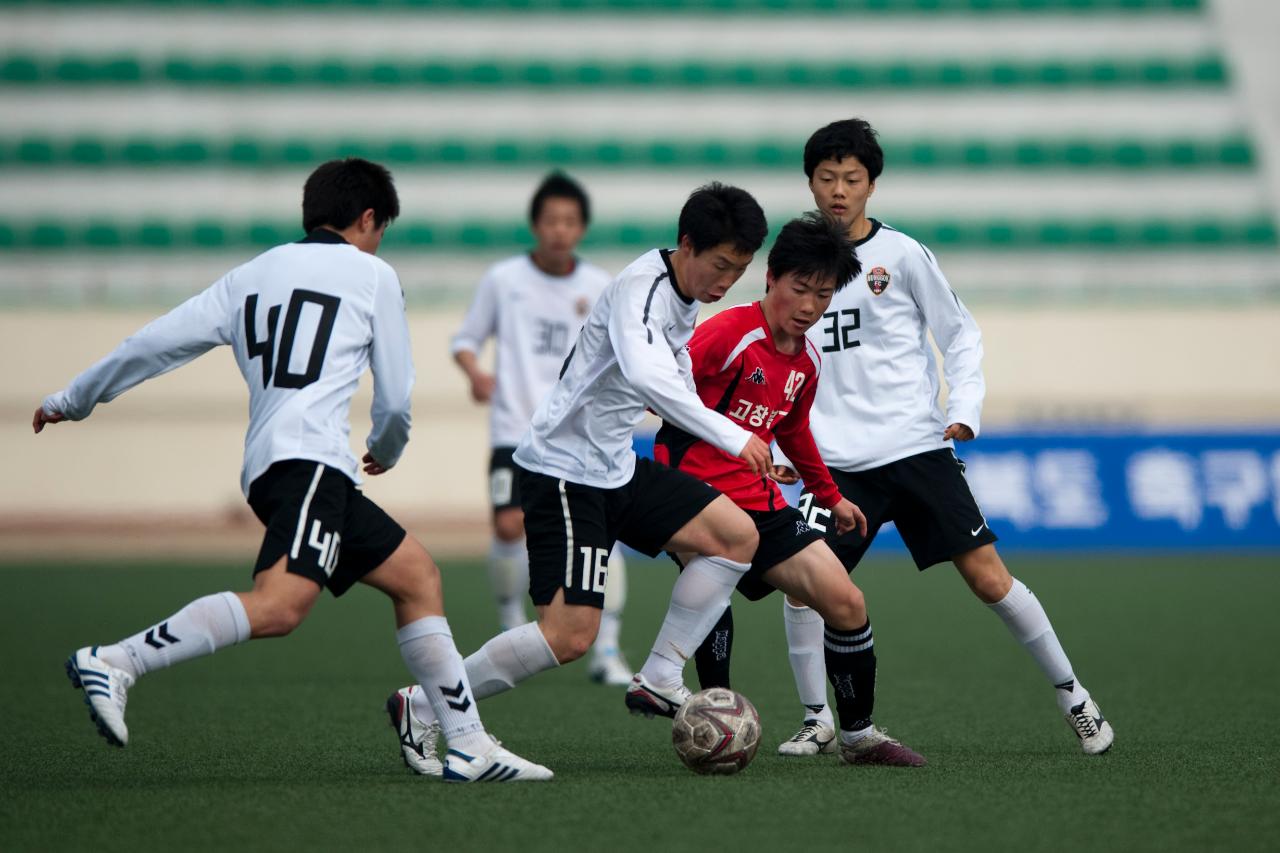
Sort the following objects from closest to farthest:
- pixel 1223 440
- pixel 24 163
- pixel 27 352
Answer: pixel 1223 440 < pixel 27 352 < pixel 24 163

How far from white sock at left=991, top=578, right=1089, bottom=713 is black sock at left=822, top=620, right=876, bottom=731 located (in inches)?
16.9

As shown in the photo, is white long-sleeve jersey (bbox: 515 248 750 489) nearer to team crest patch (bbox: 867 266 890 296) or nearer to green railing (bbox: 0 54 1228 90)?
team crest patch (bbox: 867 266 890 296)

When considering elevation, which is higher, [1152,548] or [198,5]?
[198,5]

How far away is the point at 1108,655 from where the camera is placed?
7.47m

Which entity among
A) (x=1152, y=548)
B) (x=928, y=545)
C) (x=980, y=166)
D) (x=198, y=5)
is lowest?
(x=1152, y=548)

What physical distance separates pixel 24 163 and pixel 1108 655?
45.6 feet

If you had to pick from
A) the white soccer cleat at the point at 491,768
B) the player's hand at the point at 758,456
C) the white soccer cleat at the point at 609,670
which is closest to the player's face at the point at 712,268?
the player's hand at the point at 758,456

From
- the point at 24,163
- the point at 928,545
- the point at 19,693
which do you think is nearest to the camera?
the point at 928,545

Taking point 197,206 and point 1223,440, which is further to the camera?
point 197,206

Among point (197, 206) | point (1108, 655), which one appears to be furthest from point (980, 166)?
point (1108, 655)

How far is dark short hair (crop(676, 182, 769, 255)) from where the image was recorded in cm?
420

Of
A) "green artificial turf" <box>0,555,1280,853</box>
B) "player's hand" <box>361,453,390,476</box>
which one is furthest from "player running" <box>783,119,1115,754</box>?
"player's hand" <box>361,453,390,476</box>

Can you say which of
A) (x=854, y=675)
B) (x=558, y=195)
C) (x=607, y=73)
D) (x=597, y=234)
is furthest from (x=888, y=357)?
(x=607, y=73)

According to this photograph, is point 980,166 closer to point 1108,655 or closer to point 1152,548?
point 1152,548
